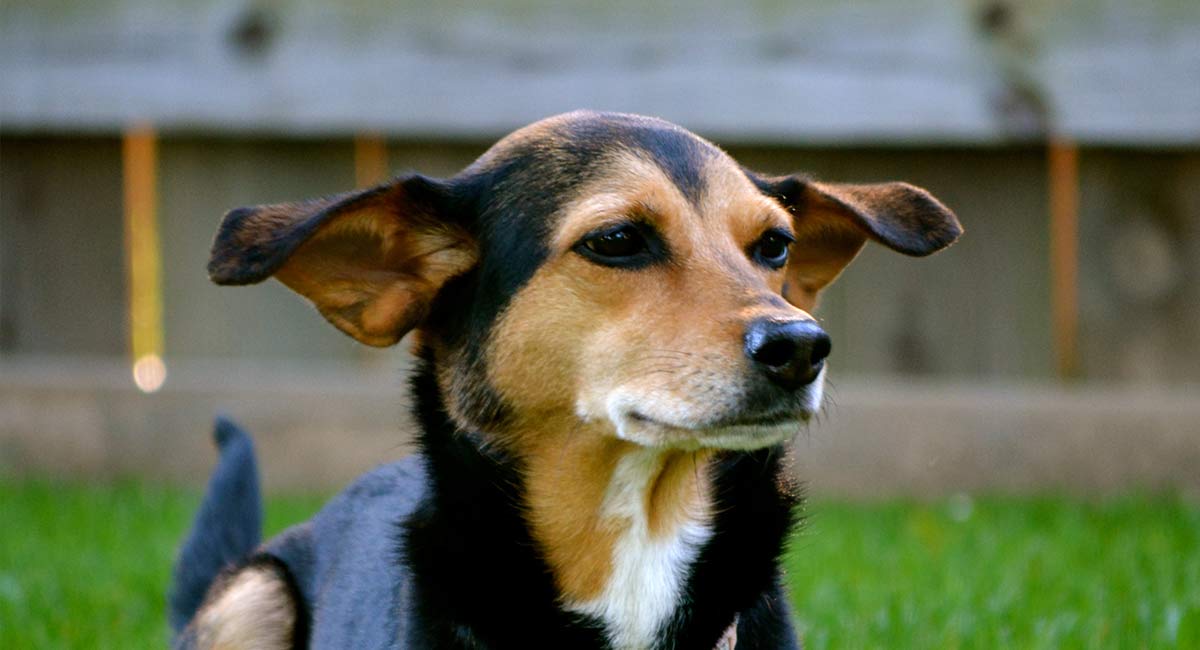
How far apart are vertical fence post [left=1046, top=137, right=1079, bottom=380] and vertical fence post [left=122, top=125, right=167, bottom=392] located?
164 inches

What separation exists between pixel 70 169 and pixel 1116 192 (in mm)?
4887

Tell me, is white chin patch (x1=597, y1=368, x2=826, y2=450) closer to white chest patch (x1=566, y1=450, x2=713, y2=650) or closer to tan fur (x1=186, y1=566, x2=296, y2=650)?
white chest patch (x1=566, y1=450, x2=713, y2=650)

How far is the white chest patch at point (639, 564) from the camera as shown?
3.04 meters

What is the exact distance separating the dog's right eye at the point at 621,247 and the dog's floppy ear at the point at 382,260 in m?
0.32

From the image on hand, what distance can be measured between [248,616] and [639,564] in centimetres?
123

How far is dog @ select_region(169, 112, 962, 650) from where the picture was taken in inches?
113

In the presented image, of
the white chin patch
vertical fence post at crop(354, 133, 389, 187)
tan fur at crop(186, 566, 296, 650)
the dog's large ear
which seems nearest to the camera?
Result: the white chin patch

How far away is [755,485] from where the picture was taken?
3.16 metres

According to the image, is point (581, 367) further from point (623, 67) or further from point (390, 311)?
point (623, 67)

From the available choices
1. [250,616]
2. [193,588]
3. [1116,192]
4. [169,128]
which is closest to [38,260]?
[169,128]

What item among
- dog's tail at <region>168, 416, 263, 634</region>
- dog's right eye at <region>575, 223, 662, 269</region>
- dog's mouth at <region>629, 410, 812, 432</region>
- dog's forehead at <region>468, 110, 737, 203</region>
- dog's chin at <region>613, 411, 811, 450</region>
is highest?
dog's forehead at <region>468, 110, 737, 203</region>

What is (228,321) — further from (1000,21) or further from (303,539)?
(1000,21)

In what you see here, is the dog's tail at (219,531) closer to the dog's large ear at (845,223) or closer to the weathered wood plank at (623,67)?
the dog's large ear at (845,223)

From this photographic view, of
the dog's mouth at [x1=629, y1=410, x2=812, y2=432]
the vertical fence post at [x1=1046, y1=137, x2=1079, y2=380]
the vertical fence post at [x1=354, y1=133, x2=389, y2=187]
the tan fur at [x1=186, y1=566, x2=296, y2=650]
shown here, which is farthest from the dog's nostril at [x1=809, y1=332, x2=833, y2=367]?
the vertical fence post at [x1=354, y1=133, x2=389, y2=187]
